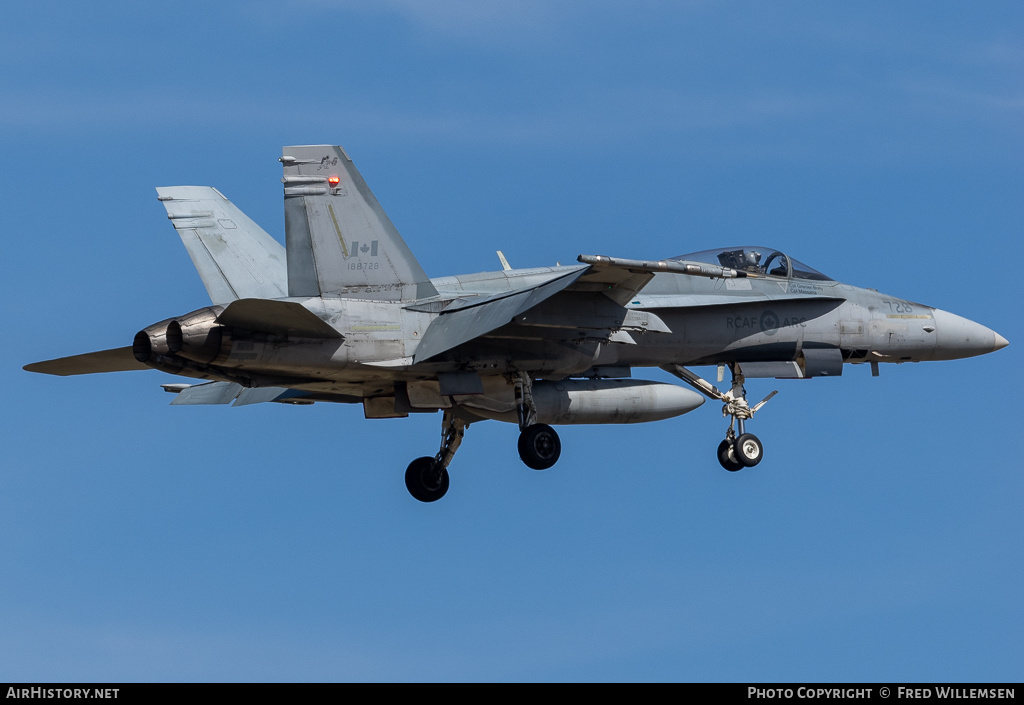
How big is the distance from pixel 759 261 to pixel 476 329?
A: 5.59m

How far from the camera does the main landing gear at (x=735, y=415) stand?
21.2m

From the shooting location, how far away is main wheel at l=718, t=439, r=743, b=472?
2119 centimetres

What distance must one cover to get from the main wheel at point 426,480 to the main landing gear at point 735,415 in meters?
3.76

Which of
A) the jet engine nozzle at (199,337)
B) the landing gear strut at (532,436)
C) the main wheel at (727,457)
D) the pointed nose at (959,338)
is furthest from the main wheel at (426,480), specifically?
the pointed nose at (959,338)

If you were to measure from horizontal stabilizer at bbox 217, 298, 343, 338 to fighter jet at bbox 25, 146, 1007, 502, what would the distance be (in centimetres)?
2

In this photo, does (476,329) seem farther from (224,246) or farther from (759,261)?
(224,246)

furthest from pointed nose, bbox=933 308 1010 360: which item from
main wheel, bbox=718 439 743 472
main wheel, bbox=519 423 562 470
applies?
main wheel, bbox=519 423 562 470

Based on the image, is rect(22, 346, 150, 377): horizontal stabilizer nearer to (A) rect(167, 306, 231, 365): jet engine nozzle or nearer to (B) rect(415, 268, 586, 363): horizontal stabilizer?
(A) rect(167, 306, 231, 365): jet engine nozzle

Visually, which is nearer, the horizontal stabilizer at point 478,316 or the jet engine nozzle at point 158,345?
the jet engine nozzle at point 158,345

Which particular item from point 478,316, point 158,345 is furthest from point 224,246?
point 478,316

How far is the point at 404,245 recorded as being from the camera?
1914cm

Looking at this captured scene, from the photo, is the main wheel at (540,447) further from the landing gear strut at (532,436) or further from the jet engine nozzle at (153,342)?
the jet engine nozzle at (153,342)
